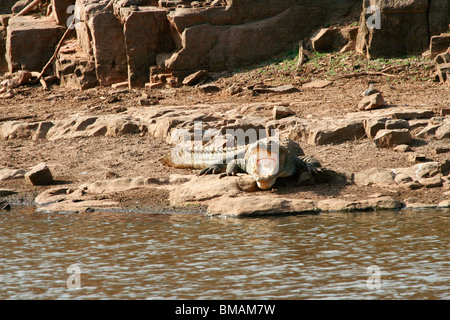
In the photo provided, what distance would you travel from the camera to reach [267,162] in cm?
798

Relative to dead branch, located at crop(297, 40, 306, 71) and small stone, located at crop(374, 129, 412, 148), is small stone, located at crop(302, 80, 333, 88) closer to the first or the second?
dead branch, located at crop(297, 40, 306, 71)

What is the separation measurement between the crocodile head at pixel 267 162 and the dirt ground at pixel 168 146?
0.20 meters

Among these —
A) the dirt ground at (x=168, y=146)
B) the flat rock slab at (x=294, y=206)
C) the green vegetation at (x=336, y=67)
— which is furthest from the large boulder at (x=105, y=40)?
the flat rock slab at (x=294, y=206)

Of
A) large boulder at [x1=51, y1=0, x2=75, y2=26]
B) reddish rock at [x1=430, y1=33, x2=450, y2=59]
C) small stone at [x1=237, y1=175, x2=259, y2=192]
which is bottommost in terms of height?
small stone at [x1=237, y1=175, x2=259, y2=192]

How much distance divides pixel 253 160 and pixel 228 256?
7.80ft

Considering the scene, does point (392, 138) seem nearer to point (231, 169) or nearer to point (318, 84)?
point (231, 169)

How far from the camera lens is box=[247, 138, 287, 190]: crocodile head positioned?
26.1ft

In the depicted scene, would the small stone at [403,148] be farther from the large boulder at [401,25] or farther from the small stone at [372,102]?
the large boulder at [401,25]

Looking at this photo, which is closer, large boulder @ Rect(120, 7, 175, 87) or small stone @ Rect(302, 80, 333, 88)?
small stone @ Rect(302, 80, 333, 88)

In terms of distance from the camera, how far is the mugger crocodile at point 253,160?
8008 millimetres

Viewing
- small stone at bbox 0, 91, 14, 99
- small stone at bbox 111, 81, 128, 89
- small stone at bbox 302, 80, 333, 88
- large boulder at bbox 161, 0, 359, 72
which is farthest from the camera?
small stone at bbox 0, 91, 14, 99

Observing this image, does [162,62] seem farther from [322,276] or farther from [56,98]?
[322,276]

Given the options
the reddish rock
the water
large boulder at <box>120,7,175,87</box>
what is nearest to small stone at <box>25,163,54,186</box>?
the water

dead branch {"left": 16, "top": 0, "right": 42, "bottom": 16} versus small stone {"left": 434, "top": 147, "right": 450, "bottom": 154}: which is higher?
dead branch {"left": 16, "top": 0, "right": 42, "bottom": 16}
